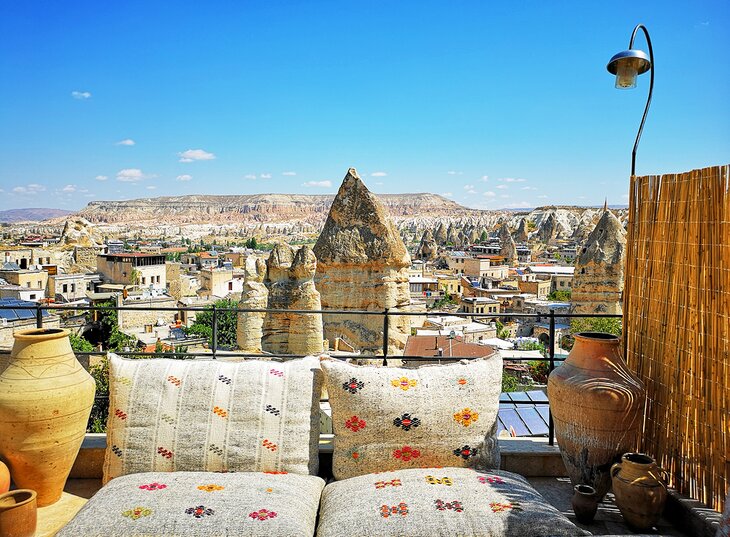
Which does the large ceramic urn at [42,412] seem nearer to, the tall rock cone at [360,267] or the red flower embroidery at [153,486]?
the red flower embroidery at [153,486]

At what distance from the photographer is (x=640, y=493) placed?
8.63 ft

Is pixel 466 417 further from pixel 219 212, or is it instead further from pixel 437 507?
pixel 219 212

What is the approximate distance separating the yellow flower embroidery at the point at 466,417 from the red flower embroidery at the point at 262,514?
3.27ft

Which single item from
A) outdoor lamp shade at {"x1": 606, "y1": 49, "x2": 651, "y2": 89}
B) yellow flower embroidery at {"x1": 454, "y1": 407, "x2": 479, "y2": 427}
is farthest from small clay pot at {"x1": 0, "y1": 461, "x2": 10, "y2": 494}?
outdoor lamp shade at {"x1": 606, "y1": 49, "x2": 651, "y2": 89}

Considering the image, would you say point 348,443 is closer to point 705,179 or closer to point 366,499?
point 366,499

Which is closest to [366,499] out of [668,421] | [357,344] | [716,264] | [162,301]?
[668,421]

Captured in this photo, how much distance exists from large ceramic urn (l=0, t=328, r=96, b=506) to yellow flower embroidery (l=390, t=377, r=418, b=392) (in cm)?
155

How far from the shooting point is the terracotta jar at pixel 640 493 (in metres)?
2.63

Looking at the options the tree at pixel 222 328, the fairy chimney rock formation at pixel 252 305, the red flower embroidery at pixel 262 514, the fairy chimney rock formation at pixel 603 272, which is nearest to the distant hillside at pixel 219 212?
the tree at pixel 222 328

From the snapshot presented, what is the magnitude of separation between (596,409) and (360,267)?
36.2 ft

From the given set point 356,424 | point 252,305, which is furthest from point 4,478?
point 252,305

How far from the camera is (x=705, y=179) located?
2650 millimetres

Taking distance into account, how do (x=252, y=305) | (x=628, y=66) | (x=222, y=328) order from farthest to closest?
(x=222, y=328) → (x=252, y=305) → (x=628, y=66)

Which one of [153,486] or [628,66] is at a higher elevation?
[628,66]
